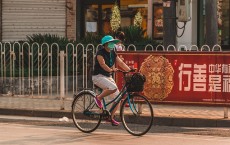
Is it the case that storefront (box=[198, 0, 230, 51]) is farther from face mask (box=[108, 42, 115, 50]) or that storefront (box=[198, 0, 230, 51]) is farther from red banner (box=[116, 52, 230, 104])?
face mask (box=[108, 42, 115, 50])

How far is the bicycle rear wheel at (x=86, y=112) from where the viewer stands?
36.7 feet

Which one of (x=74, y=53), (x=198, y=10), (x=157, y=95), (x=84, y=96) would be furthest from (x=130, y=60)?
(x=198, y=10)

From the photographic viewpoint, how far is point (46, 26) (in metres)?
23.1

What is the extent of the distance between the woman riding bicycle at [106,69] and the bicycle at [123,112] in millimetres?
140

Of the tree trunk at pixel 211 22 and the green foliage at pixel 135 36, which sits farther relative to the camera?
the green foliage at pixel 135 36

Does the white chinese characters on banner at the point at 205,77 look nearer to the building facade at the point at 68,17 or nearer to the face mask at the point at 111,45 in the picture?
the face mask at the point at 111,45

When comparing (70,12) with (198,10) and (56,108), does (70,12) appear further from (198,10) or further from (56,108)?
(56,108)

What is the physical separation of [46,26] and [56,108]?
31.8 feet

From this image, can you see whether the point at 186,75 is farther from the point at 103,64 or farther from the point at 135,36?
the point at 135,36

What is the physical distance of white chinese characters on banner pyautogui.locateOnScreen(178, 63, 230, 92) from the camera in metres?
12.2

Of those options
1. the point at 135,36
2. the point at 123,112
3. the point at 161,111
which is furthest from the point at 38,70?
the point at 123,112

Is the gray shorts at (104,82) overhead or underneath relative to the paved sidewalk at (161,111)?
overhead

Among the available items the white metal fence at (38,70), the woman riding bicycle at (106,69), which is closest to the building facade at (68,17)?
the white metal fence at (38,70)

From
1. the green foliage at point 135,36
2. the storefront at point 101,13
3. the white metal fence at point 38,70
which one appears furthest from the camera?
the storefront at point 101,13
